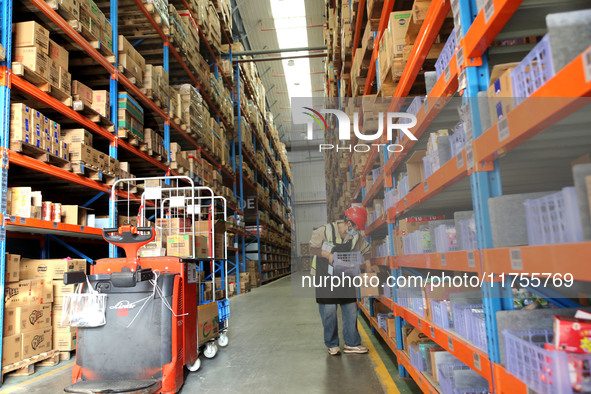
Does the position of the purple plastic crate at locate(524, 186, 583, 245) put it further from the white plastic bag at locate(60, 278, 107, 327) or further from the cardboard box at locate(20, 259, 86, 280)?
the cardboard box at locate(20, 259, 86, 280)

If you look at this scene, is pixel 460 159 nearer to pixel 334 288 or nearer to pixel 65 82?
pixel 334 288

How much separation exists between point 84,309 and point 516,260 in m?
3.19

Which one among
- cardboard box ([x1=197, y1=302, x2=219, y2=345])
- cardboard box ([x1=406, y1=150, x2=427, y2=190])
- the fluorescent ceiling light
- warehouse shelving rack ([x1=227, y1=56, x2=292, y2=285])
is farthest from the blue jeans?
the fluorescent ceiling light

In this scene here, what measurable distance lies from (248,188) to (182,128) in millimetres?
8317

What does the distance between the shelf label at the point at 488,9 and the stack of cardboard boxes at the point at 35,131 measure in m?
4.35

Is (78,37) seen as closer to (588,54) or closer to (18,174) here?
(18,174)

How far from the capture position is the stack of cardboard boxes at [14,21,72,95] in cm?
458

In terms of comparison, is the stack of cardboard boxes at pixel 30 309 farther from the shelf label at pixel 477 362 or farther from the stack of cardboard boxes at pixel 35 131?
the shelf label at pixel 477 362

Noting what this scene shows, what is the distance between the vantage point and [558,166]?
7.75 feet

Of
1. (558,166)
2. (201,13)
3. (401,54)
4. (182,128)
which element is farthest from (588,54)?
(201,13)

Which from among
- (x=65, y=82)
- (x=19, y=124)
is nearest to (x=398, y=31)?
(x=19, y=124)

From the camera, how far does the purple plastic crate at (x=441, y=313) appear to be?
2.80m

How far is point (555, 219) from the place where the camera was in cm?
155

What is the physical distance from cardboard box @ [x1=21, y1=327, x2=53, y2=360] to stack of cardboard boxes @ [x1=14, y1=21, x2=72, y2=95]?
2604 millimetres
